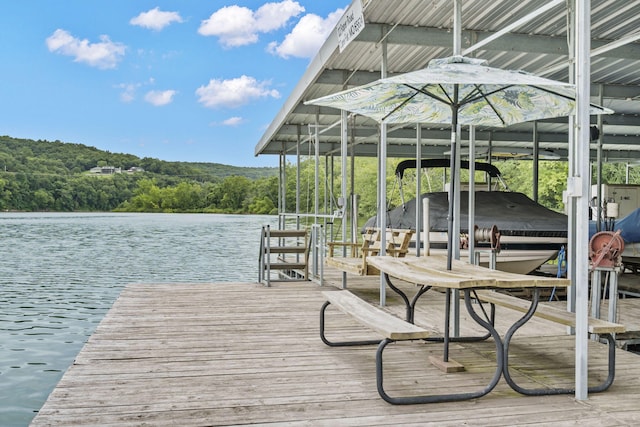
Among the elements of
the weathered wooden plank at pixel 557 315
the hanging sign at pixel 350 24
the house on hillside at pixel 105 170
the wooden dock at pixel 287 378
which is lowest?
the wooden dock at pixel 287 378

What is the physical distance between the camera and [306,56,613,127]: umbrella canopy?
3.92m

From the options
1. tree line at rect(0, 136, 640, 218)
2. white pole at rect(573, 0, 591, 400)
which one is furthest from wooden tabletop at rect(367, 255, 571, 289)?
tree line at rect(0, 136, 640, 218)

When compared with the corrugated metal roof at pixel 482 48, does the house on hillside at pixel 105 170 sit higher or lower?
higher

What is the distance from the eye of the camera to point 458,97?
16.3ft

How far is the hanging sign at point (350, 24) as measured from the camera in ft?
20.5

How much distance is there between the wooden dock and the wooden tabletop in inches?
24.9

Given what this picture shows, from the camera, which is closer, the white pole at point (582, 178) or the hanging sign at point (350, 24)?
the white pole at point (582, 178)

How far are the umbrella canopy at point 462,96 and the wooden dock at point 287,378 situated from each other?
5.75 feet

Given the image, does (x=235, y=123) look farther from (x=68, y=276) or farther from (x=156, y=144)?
(x=68, y=276)

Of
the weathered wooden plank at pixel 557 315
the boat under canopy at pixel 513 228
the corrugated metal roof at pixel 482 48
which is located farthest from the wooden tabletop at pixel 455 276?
the boat under canopy at pixel 513 228

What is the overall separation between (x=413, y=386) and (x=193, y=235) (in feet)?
129

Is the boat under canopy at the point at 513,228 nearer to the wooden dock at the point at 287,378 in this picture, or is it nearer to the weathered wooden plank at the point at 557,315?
the wooden dock at the point at 287,378

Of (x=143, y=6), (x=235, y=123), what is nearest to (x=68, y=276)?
(x=235, y=123)

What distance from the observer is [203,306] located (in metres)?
7.21
